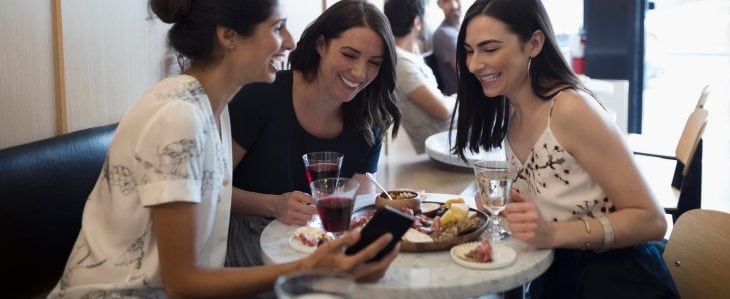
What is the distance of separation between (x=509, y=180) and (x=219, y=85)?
0.70m

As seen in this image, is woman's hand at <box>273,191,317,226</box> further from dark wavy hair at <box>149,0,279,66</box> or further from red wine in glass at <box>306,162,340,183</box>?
Result: dark wavy hair at <box>149,0,279,66</box>

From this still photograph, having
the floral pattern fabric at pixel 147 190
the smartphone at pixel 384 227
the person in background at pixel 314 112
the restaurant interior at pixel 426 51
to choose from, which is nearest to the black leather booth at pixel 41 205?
the restaurant interior at pixel 426 51

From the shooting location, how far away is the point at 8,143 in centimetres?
203

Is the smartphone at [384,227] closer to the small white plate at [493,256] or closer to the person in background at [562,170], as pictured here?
the small white plate at [493,256]

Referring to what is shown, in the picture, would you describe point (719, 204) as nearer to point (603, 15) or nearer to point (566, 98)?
point (603, 15)

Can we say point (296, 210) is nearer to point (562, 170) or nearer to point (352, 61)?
point (352, 61)

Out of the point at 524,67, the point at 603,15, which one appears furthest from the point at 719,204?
the point at 524,67

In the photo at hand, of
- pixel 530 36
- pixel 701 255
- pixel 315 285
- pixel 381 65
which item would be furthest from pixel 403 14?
pixel 315 285

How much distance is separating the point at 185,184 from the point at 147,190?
0.08 m

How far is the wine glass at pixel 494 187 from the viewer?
64.4 inches

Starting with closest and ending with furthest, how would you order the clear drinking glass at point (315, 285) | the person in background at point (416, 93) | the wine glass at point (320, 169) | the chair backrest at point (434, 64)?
the clear drinking glass at point (315, 285) < the wine glass at point (320, 169) < the person in background at point (416, 93) < the chair backrest at point (434, 64)

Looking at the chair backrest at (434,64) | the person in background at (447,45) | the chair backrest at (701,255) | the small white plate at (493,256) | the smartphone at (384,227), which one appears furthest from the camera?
the chair backrest at (434,64)

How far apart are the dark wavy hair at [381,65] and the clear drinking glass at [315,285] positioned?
3.97 feet

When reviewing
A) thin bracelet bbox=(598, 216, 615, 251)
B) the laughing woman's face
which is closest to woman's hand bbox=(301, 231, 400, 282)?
thin bracelet bbox=(598, 216, 615, 251)
